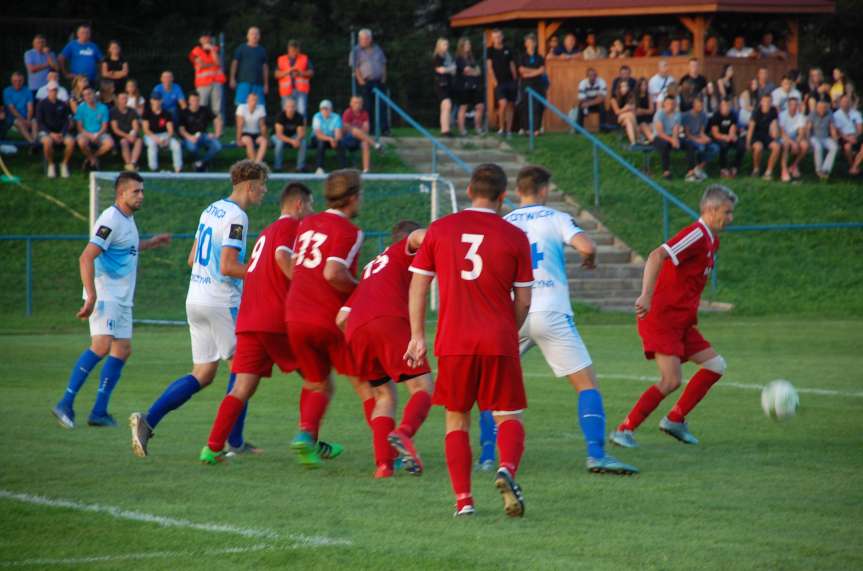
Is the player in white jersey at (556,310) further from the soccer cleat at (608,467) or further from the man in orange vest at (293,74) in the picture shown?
the man in orange vest at (293,74)

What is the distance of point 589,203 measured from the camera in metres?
27.1

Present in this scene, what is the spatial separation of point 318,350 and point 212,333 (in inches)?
42.0

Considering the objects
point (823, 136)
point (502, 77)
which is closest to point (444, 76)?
point (502, 77)

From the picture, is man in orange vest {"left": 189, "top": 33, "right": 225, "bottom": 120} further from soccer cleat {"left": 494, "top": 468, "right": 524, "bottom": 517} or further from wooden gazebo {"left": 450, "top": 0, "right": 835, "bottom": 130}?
soccer cleat {"left": 494, "top": 468, "right": 524, "bottom": 517}

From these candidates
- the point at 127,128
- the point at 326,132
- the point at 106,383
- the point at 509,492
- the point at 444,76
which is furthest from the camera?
the point at 444,76

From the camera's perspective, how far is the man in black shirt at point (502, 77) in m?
29.0

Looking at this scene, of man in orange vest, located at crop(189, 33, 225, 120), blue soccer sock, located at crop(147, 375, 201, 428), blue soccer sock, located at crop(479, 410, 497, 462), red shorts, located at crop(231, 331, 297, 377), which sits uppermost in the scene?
man in orange vest, located at crop(189, 33, 225, 120)

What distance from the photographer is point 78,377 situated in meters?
10.6

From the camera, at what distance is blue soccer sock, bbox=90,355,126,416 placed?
1036 centimetres

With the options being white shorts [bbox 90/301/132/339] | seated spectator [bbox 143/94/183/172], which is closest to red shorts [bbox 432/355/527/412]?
white shorts [bbox 90/301/132/339]

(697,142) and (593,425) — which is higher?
(697,142)

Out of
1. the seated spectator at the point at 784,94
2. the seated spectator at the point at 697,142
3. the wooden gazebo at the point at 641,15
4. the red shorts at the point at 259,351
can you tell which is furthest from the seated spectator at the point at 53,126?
the red shorts at the point at 259,351

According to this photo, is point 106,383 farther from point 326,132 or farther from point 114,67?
point 114,67

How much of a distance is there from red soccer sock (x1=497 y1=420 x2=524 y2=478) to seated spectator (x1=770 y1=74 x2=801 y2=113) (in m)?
22.4
